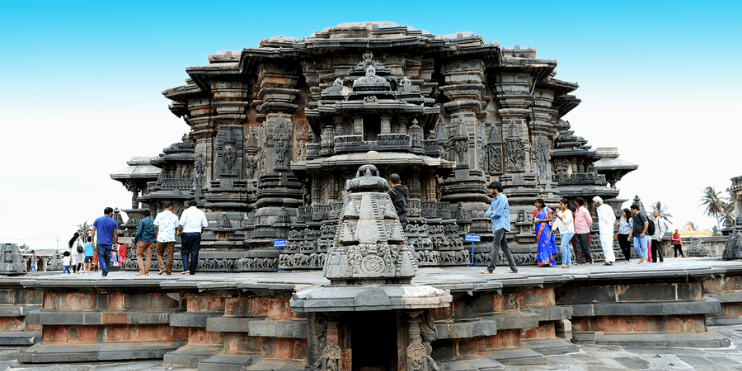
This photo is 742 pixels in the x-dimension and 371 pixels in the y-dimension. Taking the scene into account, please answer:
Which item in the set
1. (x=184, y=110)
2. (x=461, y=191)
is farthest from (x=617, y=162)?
(x=184, y=110)

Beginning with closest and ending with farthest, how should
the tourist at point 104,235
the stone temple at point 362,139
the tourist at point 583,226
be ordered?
the tourist at point 104,235 < the tourist at point 583,226 < the stone temple at point 362,139

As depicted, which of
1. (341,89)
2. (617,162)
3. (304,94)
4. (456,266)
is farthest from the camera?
(617,162)

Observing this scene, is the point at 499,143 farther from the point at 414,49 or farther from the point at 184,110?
the point at 184,110

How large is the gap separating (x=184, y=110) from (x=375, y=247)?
20788mm

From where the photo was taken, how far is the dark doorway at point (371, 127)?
14477 mm

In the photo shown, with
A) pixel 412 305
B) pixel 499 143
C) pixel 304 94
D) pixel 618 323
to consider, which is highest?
pixel 304 94

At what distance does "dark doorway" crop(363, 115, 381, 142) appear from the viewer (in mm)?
14477

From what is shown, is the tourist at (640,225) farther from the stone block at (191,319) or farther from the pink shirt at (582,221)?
the stone block at (191,319)

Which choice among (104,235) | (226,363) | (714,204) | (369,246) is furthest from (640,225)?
(714,204)

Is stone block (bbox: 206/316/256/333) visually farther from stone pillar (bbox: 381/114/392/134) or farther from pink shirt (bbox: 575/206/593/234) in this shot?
pink shirt (bbox: 575/206/593/234)

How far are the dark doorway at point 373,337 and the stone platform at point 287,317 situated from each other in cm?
70

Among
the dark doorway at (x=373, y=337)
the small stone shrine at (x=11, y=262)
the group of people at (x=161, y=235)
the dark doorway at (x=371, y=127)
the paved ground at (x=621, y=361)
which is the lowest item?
the paved ground at (x=621, y=361)

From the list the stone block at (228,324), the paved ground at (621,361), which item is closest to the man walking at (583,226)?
the paved ground at (621,361)

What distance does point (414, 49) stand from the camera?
18391 millimetres
